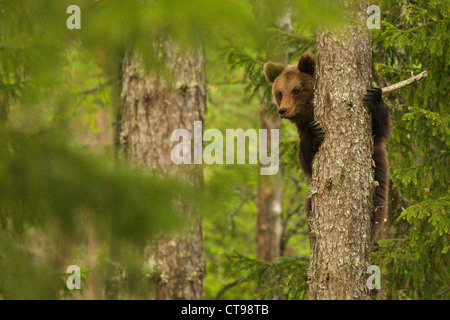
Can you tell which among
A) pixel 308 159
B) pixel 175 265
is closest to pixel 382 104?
pixel 308 159

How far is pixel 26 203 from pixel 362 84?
3118 millimetres

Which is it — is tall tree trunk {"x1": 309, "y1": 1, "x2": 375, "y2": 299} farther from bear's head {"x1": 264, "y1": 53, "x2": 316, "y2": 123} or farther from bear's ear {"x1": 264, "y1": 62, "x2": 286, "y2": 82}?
bear's ear {"x1": 264, "y1": 62, "x2": 286, "y2": 82}

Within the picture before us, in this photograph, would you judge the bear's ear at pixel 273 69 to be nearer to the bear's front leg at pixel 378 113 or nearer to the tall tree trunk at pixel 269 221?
the bear's front leg at pixel 378 113

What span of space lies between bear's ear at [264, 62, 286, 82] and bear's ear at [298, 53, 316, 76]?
623 mm

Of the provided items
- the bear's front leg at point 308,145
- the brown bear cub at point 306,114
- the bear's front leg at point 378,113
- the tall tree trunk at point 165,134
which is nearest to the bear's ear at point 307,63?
the brown bear cub at point 306,114

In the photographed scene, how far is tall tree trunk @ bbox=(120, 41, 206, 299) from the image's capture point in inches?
258

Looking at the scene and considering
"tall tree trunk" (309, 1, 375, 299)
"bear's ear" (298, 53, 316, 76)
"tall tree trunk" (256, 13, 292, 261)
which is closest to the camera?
"tall tree trunk" (309, 1, 375, 299)

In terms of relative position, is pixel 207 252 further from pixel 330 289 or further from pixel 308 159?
pixel 330 289

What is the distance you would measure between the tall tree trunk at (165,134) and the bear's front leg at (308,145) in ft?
4.86

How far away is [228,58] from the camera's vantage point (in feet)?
23.0

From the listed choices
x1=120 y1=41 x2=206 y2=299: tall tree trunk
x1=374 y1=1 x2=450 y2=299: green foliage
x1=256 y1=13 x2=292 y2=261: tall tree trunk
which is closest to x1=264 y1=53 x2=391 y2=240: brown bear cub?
x1=374 y1=1 x2=450 y2=299: green foliage

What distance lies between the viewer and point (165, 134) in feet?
21.9

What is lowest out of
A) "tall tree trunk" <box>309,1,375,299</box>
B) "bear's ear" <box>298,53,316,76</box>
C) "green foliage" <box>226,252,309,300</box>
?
"green foliage" <box>226,252,309,300</box>

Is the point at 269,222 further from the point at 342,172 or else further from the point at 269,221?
the point at 342,172
